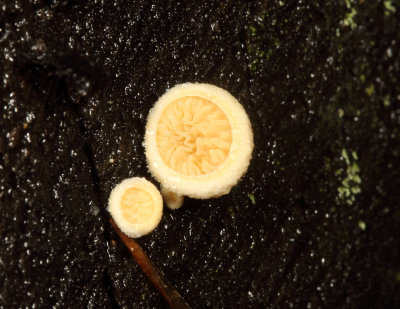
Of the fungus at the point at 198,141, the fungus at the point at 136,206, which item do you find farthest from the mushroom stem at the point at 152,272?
the fungus at the point at 198,141

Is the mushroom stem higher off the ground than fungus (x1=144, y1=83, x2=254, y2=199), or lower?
lower

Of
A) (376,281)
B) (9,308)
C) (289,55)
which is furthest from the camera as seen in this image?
(376,281)

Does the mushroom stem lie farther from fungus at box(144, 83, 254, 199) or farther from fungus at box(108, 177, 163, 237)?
fungus at box(144, 83, 254, 199)

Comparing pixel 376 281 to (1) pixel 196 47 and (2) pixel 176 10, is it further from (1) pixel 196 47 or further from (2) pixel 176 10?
(2) pixel 176 10

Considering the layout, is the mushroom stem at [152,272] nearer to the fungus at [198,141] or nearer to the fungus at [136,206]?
A: the fungus at [136,206]

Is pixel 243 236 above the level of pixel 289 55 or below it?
below

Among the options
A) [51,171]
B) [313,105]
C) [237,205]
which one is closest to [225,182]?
[237,205]

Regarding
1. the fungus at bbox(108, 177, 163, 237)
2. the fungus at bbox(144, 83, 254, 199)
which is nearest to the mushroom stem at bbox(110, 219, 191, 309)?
the fungus at bbox(108, 177, 163, 237)

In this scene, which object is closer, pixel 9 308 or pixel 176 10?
pixel 9 308

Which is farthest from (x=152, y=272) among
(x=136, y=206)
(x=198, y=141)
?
(x=198, y=141)
